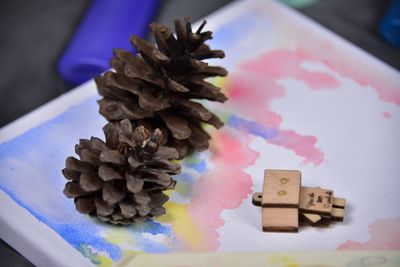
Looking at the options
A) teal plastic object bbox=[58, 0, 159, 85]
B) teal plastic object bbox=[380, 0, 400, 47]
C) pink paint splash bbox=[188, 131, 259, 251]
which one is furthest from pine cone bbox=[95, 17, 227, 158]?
teal plastic object bbox=[380, 0, 400, 47]

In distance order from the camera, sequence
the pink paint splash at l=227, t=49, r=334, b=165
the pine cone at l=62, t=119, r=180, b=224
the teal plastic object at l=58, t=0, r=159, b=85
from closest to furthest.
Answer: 1. the pine cone at l=62, t=119, r=180, b=224
2. the pink paint splash at l=227, t=49, r=334, b=165
3. the teal plastic object at l=58, t=0, r=159, b=85

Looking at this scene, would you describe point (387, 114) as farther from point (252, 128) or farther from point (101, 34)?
Result: point (101, 34)

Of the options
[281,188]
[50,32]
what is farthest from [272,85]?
[50,32]

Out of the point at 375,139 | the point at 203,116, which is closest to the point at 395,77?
the point at 375,139

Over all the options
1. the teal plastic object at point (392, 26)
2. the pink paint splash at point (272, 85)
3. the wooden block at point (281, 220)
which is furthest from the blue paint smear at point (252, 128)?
the teal plastic object at point (392, 26)

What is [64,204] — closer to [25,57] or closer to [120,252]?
[120,252]

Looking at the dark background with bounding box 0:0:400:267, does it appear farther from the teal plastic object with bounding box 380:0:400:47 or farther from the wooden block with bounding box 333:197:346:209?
the wooden block with bounding box 333:197:346:209
